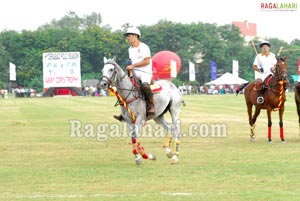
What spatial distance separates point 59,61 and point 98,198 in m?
87.8

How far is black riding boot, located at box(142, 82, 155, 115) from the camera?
1612cm

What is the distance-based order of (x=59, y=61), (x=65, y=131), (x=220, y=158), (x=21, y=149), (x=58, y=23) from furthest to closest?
(x=58, y=23), (x=59, y=61), (x=65, y=131), (x=21, y=149), (x=220, y=158)

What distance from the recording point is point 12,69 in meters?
100

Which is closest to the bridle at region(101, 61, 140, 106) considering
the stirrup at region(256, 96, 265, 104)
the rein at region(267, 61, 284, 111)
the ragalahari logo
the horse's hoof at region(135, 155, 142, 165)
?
the horse's hoof at region(135, 155, 142, 165)

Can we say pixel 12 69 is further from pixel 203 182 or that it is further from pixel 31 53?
pixel 203 182

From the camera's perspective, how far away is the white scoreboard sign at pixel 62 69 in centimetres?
9750

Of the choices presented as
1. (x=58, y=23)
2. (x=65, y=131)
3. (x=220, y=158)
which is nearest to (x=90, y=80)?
(x=58, y=23)

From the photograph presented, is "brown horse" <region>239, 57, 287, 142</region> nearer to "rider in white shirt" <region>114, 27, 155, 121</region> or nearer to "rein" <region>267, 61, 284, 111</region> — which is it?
"rein" <region>267, 61, 284, 111</region>

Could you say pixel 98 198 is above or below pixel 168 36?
below

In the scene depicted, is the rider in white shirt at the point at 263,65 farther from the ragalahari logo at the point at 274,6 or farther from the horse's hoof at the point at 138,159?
the ragalahari logo at the point at 274,6

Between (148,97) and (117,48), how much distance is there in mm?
111363

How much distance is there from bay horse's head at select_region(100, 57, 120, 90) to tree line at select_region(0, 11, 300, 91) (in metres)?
108

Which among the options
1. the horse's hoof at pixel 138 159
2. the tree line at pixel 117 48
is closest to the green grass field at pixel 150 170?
the horse's hoof at pixel 138 159

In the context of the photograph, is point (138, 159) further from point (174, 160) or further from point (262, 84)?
point (262, 84)
